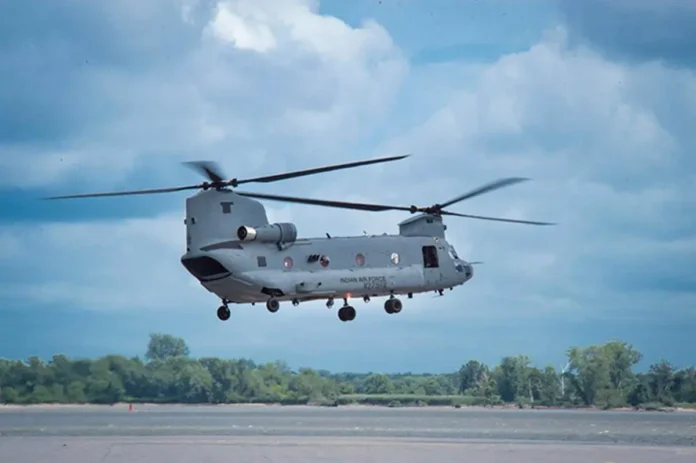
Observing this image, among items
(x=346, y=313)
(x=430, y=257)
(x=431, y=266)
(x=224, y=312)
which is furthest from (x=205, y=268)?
(x=431, y=266)

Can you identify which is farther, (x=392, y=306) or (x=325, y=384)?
(x=325, y=384)

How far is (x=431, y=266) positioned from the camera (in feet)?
212

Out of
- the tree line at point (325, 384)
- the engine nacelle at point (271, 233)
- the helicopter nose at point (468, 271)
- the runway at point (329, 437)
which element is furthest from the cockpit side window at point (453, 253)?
the tree line at point (325, 384)

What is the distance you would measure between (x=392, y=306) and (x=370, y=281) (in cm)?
327

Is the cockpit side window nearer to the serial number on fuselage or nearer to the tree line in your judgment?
the serial number on fuselage

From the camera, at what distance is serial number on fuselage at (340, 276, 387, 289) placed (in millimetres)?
60188

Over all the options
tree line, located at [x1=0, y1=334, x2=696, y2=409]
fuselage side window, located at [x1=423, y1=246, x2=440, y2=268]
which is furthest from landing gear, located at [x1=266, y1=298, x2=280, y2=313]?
tree line, located at [x1=0, y1=334, x2=696, y2=409]

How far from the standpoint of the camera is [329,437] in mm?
65250

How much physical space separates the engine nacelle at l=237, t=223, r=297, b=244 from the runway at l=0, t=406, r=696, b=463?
9.72 metres

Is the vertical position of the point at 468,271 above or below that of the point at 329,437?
above

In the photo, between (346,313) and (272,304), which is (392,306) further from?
(272,304)

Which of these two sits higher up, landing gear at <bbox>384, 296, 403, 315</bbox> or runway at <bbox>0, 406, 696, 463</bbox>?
landing gear at <bbox>384, 296, 403, 315</bbox>

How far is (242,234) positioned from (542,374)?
78.2 m

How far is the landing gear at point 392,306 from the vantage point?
63.8 m
